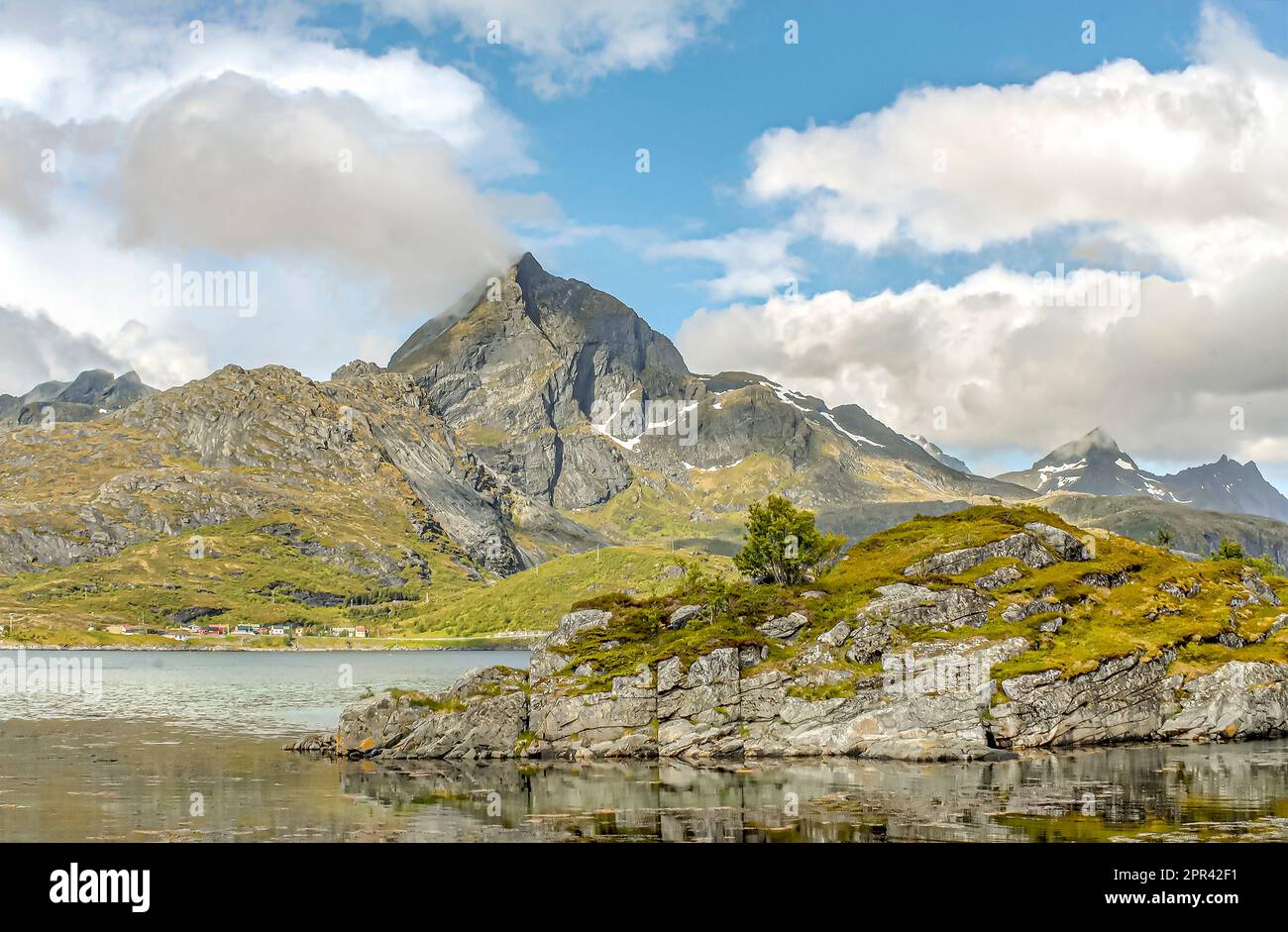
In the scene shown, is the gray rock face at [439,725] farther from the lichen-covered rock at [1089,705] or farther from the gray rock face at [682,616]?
the lichen-covered rock at [1089,705]

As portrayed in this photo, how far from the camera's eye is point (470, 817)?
225 feet

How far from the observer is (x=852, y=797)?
238ft

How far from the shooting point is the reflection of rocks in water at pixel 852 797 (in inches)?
2360

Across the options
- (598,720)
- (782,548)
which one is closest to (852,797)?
(598,720)

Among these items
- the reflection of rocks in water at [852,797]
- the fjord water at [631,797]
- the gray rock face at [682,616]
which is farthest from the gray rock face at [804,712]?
the gray rock face at [682,616]

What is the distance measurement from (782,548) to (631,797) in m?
72.3

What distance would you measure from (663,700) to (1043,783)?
3843 centimetres

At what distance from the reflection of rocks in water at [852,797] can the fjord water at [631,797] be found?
0.19 metres

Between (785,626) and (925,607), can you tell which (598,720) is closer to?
(785,626)

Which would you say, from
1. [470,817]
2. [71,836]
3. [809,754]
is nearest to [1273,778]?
[809,754]

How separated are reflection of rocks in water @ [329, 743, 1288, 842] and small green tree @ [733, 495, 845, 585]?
50.1 m

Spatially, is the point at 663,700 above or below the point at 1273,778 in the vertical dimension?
above

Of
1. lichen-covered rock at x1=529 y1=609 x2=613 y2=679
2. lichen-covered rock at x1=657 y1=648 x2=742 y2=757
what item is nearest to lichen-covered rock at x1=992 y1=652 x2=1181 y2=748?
lichen-covered rock at x1=657 y1=648 x2=742 y2=757
